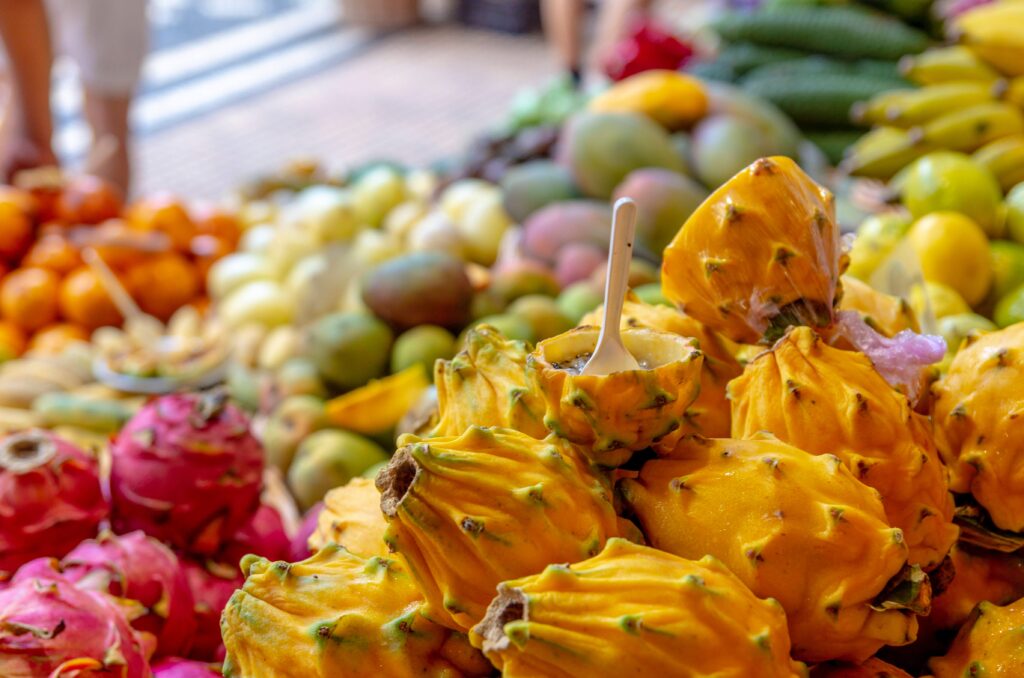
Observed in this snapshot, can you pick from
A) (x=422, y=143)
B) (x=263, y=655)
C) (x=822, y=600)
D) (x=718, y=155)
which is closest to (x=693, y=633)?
(x=822, y=600)

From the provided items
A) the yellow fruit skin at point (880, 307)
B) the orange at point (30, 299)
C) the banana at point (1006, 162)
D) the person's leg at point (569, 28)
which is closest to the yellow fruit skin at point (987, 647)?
the yellow fruit skin at point (880, 307)

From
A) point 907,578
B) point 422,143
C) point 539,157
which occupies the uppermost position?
point 907,578

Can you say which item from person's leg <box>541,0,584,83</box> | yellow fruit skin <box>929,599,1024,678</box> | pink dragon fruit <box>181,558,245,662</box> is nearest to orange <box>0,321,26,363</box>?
pink dragon fruit <box>181,558,245,662</box>

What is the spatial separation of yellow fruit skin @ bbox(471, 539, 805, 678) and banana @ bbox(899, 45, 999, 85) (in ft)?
7.67

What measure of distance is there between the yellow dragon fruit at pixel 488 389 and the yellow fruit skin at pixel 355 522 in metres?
0.12

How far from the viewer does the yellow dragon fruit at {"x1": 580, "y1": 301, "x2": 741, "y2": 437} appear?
1016mm

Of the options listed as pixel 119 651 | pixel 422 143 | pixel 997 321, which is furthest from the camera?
pixel 422 143

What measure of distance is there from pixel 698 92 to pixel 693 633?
106 inches

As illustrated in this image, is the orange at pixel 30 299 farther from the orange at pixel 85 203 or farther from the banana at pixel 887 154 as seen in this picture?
the banana at pixel 887 154

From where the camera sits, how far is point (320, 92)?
22.4ft

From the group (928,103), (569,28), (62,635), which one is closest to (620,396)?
(62,635)

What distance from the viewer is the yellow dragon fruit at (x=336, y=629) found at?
2.67ft

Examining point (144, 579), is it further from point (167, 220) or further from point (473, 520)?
point (167, 220)

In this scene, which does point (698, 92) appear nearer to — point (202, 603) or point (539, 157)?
point (539, 157)
